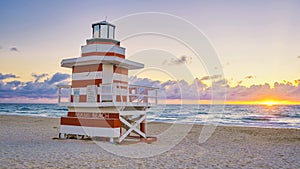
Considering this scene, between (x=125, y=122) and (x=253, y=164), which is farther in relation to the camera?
(x=125, y=122)

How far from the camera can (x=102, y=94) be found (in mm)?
9703

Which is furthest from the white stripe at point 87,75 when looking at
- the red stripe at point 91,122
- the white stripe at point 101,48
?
the red stripe at point 91,122

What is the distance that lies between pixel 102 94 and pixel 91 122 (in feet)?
4.63

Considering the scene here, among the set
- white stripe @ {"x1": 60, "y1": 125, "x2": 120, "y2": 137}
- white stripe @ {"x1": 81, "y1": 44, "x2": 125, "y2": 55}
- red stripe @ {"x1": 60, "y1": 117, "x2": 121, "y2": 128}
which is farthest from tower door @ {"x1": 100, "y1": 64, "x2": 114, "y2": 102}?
white stripe @ {"x1": 60, "y1": 125, "x2": 120, "y2": 137}

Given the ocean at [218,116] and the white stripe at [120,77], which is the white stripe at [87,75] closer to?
the white stripe at [120,77]

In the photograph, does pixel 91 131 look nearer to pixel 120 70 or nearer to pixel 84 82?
pixel 84 82

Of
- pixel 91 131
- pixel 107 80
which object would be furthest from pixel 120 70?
pixel 91 131

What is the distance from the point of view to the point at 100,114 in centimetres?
1043

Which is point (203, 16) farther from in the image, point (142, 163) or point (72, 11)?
point (142, 163)

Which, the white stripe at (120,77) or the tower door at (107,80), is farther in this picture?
the white stripe at (120,77)

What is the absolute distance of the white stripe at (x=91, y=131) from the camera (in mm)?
9953

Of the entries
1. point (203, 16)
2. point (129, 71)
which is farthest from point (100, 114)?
point (203, 16)

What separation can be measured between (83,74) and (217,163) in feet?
20.2

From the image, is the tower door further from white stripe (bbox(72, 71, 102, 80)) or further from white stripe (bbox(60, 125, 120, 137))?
white stripe (bbox(60, 125, 120, 137))
